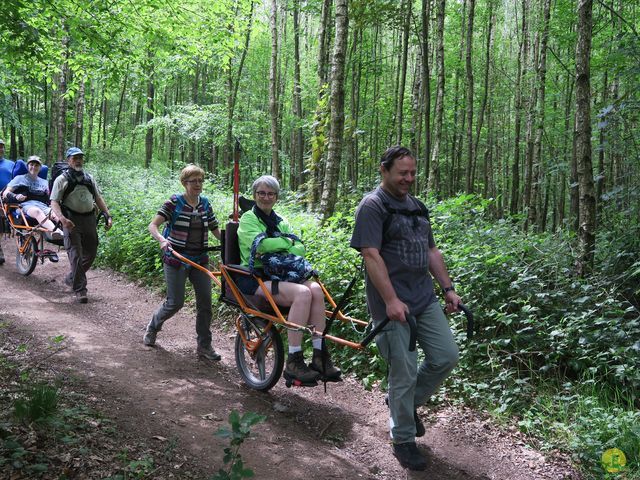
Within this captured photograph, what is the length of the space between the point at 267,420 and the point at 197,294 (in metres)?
2.08

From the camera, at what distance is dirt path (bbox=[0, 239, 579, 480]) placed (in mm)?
3775

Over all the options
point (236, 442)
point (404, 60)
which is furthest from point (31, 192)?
point (404, 60)

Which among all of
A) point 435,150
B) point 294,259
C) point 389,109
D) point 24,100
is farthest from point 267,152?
point 294,259

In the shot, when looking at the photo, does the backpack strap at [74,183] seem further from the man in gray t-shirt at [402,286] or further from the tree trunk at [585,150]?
the tree trunk at [585,150]

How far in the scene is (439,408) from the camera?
4.80 metres

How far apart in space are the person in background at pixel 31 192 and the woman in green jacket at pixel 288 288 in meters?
6.48

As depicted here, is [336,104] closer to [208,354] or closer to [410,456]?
[208,354]

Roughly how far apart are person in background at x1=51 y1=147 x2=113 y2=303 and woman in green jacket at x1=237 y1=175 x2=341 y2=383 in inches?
173

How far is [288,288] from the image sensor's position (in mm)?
4609

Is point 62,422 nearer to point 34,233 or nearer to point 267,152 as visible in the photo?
point 34,233

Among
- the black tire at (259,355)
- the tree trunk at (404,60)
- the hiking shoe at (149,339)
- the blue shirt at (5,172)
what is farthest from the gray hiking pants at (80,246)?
the tree trunk at (404,60)

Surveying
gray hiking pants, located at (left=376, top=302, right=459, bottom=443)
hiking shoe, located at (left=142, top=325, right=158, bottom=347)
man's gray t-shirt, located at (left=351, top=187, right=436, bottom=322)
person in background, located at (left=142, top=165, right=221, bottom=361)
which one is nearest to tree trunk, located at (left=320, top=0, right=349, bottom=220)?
person in background, located at (left=142, top=165, right=221, bottom=361)

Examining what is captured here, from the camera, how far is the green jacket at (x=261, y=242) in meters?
4.77

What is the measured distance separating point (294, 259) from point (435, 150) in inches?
381
